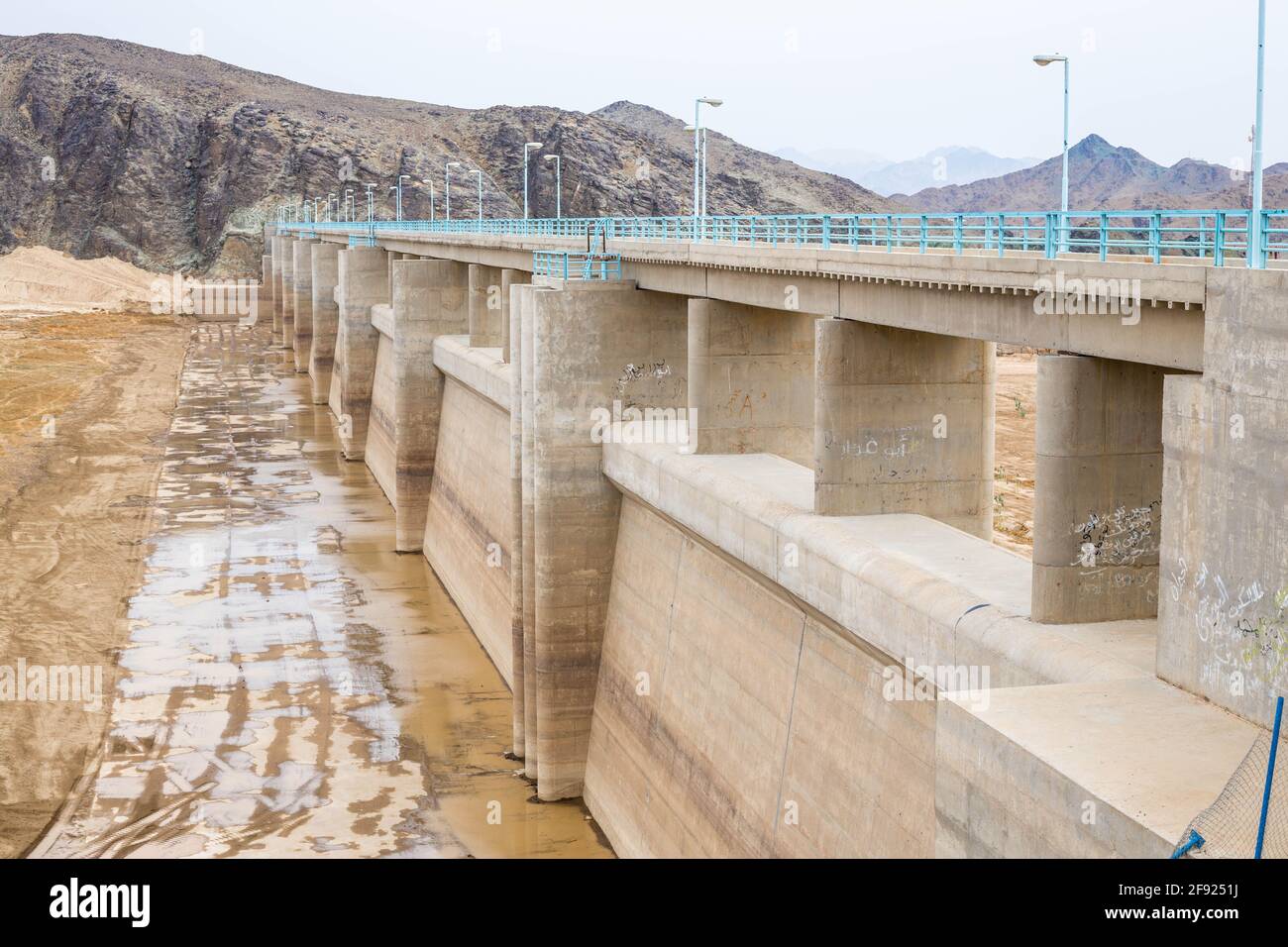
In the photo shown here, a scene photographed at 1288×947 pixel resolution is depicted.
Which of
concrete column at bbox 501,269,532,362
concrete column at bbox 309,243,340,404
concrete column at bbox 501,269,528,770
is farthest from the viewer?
concrete column at bbox 309,243,340,404

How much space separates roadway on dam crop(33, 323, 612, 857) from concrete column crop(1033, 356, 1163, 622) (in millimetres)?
12529

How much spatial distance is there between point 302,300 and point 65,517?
44655 millimetres

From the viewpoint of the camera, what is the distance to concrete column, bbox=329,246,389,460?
211 feet

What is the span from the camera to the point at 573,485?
97.5 ft

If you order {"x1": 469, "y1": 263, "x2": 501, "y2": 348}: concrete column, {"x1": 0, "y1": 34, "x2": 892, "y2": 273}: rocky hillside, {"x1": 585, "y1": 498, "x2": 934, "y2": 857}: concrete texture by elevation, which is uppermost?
{"x1": 0, "y1": 34, "x2": 892, "y2": 273}: rocky hillside

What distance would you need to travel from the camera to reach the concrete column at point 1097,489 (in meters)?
15.9

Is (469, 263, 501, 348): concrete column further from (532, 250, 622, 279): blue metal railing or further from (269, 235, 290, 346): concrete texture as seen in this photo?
(269, 235, 290, 346): concrete texture

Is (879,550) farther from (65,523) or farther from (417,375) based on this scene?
(65,523)

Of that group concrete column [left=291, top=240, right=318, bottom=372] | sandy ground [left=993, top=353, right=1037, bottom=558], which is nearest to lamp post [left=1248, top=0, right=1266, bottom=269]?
sandy ground [left=993, top=353, right=1037, bottom=558]

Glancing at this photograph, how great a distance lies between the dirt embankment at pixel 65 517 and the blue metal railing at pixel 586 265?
1303 centimetres
